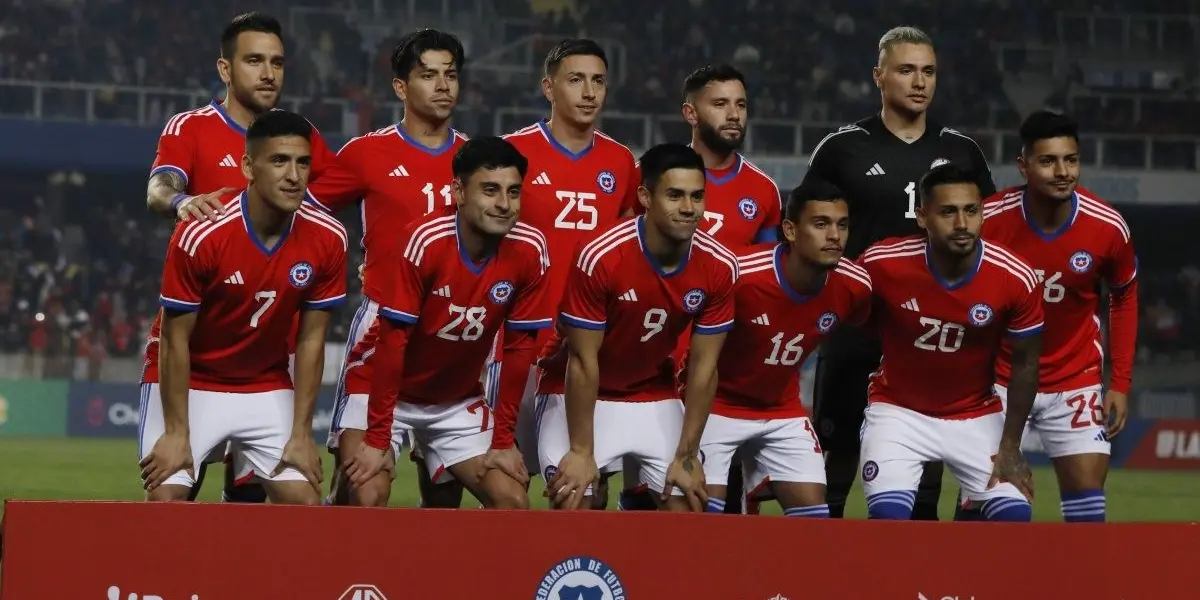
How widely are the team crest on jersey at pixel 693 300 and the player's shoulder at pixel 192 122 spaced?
6.98 feet

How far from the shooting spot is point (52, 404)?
63.9ft

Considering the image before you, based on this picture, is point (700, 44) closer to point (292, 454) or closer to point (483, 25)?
point (483, 25)

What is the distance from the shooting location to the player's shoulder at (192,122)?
6531mm

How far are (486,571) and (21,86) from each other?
2079 centimetres

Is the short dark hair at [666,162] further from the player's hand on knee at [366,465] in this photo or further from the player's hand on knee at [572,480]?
the player's hand on knee at [366,465]

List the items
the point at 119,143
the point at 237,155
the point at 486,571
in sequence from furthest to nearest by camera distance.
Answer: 1. the point at 119,143
2. the point at 237,155
3. the point at 486,571

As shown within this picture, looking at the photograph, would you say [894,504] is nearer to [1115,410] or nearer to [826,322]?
[826,322]

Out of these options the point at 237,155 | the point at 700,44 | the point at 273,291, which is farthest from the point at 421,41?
the point at 700,44

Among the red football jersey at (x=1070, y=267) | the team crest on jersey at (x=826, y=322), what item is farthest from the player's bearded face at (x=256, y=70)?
the red football jersey at (x=1070, y=267)

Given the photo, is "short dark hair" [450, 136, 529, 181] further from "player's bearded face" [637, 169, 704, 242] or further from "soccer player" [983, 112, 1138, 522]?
"soccer player" [983, 112, 1138, 522]

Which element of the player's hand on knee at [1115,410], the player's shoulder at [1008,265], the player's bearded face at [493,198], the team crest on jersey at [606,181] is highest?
the team crest on jersey at [606,181]

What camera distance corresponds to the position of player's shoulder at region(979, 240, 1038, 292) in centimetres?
635

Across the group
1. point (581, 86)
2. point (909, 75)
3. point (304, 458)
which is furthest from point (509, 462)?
point (909, 75)

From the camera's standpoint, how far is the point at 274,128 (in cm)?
587
